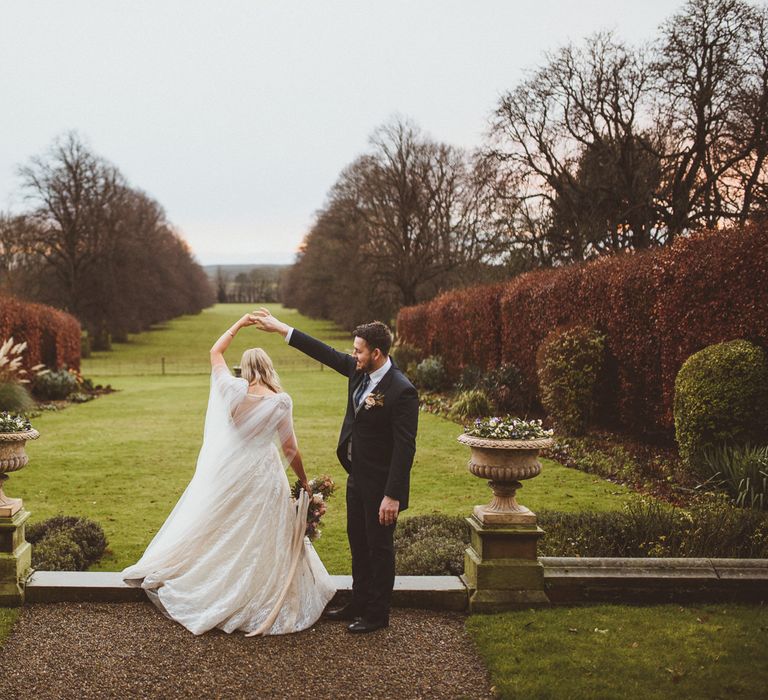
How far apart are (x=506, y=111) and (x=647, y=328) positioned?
19020 millimetres

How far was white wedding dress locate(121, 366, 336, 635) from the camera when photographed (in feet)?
16.2

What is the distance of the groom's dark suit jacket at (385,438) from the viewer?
4609 millimetres

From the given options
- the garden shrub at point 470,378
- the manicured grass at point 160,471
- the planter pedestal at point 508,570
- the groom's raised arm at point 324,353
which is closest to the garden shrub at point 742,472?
the manicured grass at point 160,471

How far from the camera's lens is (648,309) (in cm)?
1216

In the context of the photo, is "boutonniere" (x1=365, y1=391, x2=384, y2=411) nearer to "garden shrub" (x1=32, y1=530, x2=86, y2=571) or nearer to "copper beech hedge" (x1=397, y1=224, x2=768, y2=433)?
"garden shrub" (x1=32, y1=530, x2=86, y2=571)

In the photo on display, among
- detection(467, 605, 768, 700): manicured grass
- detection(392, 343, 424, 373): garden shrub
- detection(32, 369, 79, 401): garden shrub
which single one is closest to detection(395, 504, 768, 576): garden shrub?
detection(467, 605, 768, 700): manicured grass

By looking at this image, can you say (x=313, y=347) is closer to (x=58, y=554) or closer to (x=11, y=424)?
(x=11, y=424)

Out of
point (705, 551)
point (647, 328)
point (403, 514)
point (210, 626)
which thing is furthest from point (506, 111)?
point (210, 626)

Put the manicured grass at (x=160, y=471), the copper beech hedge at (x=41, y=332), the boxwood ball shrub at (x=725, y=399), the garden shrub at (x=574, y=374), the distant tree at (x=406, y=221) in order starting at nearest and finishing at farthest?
the manicured grass at (x=160, y=471) < the boxwood ball shrub at (x=725, y=399) < the garden shrub at (x=574, y=374) < the copper beech hedge at (x=41, y=332) < the distant tree at (x=406, y=221)

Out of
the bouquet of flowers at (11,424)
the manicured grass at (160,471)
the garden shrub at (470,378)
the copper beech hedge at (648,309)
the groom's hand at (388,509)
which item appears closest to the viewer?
the groom's hand at (388,509)

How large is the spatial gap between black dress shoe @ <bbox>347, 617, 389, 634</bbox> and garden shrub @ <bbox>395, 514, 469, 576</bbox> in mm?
1236

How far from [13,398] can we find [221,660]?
597 inches

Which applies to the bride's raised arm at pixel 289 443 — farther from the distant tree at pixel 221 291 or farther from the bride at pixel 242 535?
the distant tree at pixel 221 291

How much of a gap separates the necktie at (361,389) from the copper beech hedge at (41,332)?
2125 cm
